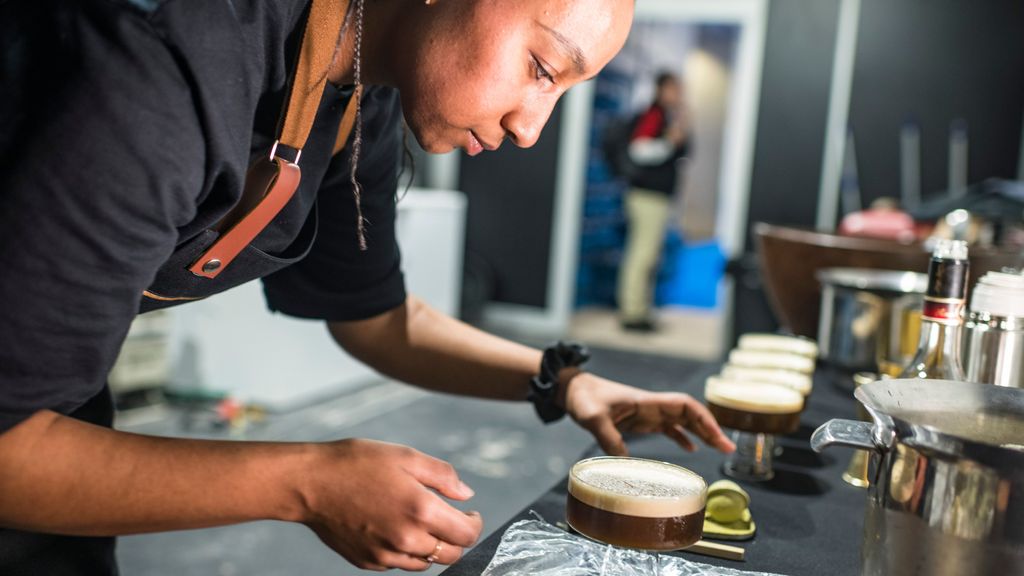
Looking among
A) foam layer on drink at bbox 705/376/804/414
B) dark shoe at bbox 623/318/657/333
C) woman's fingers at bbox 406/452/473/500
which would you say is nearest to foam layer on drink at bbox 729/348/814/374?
foam layer on drink at bbox 705/376/804/414

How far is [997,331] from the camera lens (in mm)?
1127

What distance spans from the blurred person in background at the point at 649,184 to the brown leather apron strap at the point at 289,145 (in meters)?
5.85

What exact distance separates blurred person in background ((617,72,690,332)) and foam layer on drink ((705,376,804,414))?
548 centimetres

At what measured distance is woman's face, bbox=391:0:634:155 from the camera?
0.88 meters

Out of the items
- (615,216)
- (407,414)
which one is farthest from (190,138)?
(615,216)

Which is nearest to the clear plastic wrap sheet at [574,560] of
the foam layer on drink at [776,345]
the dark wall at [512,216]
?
the foam layer on drink at [776,345]

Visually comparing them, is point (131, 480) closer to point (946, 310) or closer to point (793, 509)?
point (793, 509)

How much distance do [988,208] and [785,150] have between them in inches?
102

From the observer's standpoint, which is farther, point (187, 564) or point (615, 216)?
point (615, 216)

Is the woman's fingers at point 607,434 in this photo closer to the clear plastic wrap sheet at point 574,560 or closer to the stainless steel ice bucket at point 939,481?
the clear plastic wrap sheet at point 574,560

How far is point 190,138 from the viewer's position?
70 centimetres

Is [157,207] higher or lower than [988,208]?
lower

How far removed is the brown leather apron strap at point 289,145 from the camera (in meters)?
0.90

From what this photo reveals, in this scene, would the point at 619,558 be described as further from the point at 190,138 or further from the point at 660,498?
the point at 190,138
